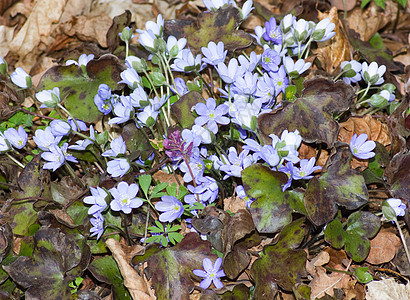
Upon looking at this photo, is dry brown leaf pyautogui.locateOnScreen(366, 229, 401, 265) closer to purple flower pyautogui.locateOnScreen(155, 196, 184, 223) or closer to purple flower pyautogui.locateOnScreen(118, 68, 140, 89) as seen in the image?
purple flower pyautogui.locateOnScreen(155, 196, 184, 223)

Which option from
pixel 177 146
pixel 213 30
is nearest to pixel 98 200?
pixel 177 146

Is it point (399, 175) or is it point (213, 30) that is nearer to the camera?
point (399, 175)

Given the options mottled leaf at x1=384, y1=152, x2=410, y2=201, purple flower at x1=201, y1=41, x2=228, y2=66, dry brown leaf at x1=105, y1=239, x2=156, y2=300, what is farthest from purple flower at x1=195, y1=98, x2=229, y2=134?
mottled leaf at x1=384, y1=152, x2=410, y2=201

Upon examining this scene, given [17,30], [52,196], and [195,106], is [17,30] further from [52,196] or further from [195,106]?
[195,106]

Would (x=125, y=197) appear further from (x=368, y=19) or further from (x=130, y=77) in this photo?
(x=368, y=19)

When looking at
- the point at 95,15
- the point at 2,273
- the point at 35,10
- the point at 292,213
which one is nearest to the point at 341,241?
the point at 292,213

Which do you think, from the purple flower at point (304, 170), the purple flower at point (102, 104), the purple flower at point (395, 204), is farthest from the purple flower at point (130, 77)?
the purple flower at point (395, 204)

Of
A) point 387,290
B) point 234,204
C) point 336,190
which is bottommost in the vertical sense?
point 387,290
